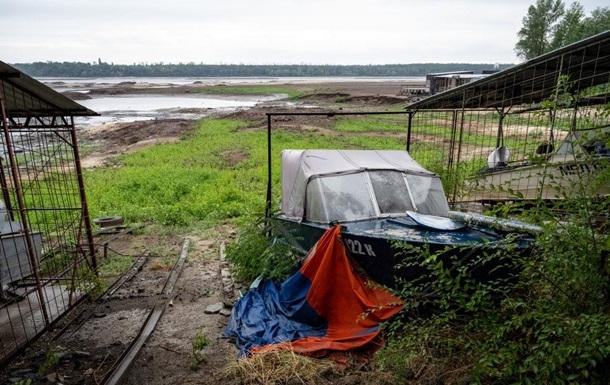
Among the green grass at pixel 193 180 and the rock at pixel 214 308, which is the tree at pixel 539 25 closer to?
the green grass at pixel 193 180

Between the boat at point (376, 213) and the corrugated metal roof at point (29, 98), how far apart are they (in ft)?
12.9

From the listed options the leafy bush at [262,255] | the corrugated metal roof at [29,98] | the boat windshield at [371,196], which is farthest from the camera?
the leafy bush at [262,255]

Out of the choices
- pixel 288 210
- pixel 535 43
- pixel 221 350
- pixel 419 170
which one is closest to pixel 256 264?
pixel 288 210

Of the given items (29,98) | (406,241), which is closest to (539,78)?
(406,241)

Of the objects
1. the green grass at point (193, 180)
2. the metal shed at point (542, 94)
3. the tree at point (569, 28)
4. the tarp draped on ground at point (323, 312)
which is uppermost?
the tree at point (569, 28)

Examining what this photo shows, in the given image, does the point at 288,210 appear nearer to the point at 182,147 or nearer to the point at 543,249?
the point at 543,249

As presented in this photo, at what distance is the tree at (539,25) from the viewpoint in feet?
170

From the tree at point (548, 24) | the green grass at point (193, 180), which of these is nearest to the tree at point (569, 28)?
the tree at point (548, 24)

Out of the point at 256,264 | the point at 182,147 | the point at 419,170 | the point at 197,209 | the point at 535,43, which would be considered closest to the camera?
the point at 419,170

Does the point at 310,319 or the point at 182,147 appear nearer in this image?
the point at 310,319

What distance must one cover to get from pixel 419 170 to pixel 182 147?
19596 mm

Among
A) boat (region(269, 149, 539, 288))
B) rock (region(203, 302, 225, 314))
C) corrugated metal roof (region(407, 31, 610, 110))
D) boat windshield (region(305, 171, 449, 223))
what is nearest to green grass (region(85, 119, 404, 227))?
boat (region(269, 149, 539, 288))

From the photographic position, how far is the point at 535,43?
5291cm

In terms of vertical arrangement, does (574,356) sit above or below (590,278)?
below
